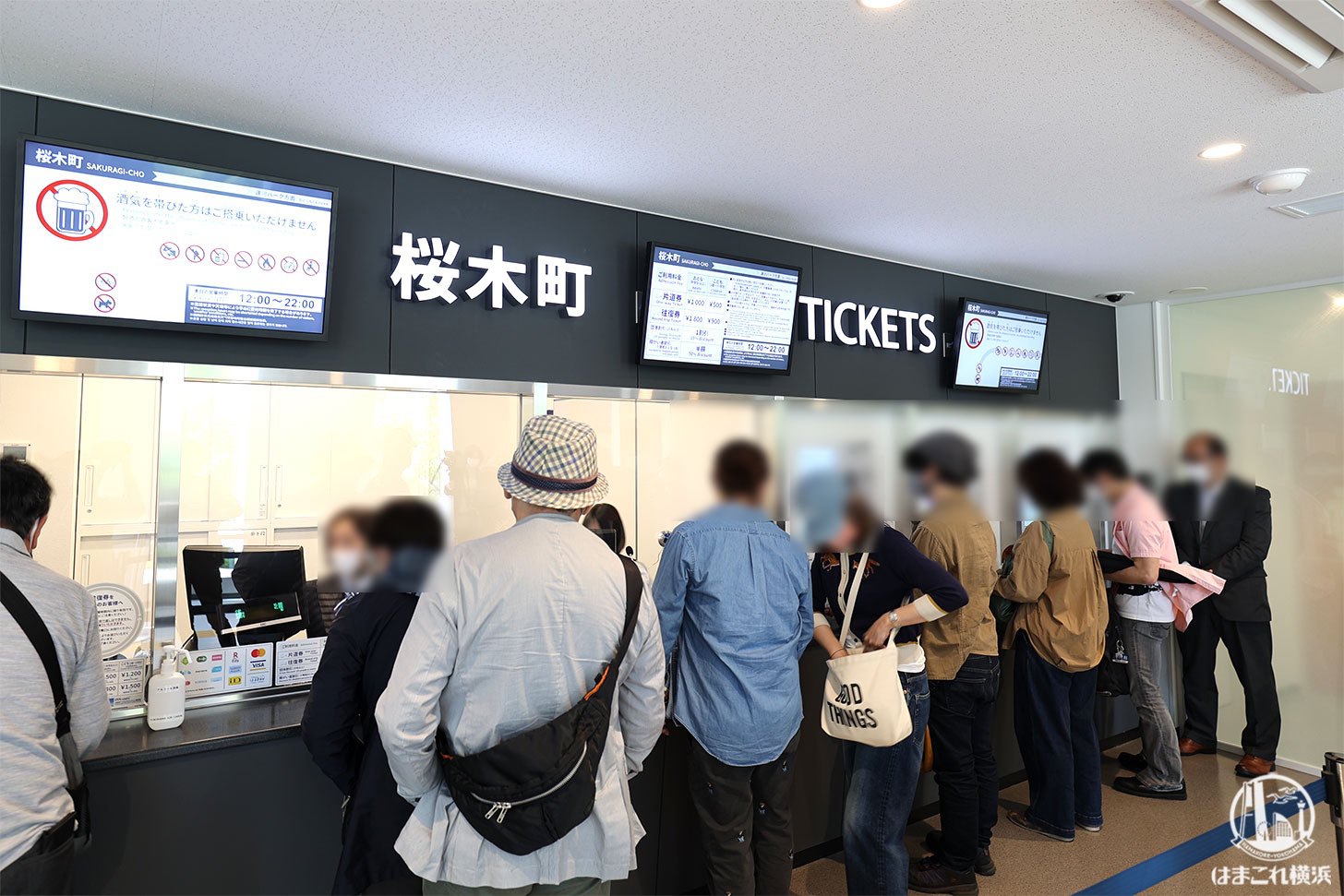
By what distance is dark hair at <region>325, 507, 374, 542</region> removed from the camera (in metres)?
1.52

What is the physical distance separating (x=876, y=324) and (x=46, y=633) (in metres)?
3.39

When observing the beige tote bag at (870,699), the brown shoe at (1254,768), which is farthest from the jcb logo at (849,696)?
the brown shoe at (1254,768)

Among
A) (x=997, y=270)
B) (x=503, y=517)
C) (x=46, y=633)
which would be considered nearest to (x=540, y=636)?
(x=46, y=633)

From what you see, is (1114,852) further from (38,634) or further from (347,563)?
(38,634)

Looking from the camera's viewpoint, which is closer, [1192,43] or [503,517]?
[1192,43]

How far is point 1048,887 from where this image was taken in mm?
2641

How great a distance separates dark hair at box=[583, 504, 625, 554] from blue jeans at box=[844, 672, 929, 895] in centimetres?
117

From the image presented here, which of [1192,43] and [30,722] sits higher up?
[1192,43]

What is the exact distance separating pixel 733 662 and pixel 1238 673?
9.98 ft

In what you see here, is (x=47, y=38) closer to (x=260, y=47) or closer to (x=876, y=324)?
(x=260, y=47)

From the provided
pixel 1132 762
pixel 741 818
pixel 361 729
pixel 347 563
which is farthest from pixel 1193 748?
pixel 347 563

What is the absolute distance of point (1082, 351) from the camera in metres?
4.79

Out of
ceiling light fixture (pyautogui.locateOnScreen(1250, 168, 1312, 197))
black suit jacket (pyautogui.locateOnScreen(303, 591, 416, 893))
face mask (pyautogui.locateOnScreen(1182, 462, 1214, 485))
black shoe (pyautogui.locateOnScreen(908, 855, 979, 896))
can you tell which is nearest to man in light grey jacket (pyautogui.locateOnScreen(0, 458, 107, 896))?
black suit jacket (pyautogui.locateOnScreen(303, 591, 416, 893))

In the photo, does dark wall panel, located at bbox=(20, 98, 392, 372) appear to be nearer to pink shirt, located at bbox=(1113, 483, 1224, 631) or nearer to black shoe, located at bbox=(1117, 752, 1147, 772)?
pink shirt, located at bbox=(1113, 483, 1224, 631)
